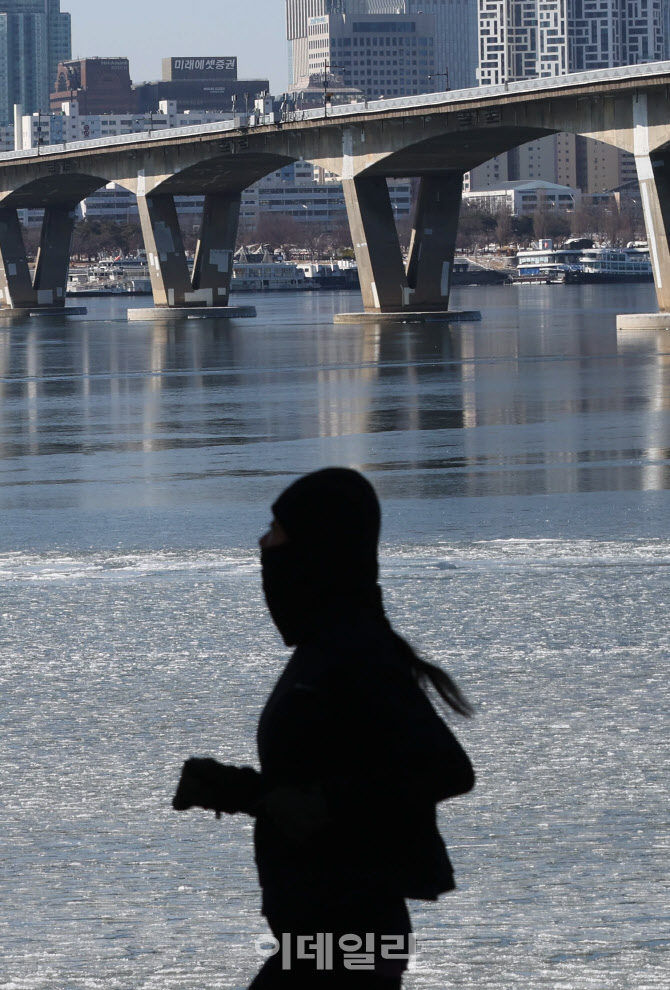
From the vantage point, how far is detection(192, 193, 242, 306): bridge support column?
266 ft

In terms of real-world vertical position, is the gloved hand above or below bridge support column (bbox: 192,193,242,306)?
below

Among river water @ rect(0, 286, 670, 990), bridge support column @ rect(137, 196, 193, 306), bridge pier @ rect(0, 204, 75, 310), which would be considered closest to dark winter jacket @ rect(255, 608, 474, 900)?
river water @ rect(0, 286, 670, 990)

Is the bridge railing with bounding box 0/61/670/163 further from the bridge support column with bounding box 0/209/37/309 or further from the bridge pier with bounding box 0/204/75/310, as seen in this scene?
the bridge support column with bounding box 0/209/37/309

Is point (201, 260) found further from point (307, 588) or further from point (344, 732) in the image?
point (344, 732)

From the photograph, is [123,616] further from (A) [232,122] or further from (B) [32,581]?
(A) [232,122]

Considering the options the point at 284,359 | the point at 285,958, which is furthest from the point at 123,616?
the point at 284,359

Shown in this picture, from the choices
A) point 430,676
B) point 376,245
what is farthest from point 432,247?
point 430,676

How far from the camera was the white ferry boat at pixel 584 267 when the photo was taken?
154 meters

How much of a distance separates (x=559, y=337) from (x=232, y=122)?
26.1 m

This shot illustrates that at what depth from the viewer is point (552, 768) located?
7520 millimetres

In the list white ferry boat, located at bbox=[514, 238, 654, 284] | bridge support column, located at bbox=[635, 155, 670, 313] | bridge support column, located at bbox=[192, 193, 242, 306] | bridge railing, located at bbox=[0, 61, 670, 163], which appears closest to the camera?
bridge support column, located at bbox=[635, 155, 670, 313]

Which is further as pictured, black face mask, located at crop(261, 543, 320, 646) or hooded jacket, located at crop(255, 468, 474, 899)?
black face mask, located at crop(261, 543, 320, 646)

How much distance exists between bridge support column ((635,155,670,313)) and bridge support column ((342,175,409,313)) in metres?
14.8

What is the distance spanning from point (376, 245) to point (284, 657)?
58.6 m
